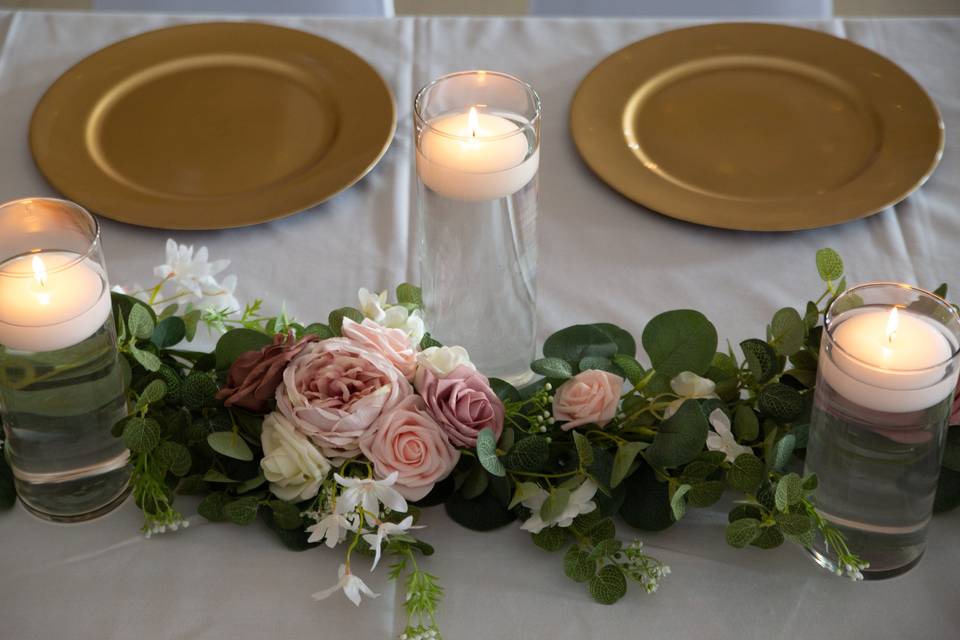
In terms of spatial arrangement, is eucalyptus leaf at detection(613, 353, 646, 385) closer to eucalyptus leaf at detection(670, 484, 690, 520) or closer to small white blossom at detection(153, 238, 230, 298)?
eucalyptus leaf at detection(670, 484, 690, 520)

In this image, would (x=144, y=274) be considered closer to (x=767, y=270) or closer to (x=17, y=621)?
(x=17, y=621)

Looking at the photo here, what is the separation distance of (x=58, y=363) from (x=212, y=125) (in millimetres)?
492

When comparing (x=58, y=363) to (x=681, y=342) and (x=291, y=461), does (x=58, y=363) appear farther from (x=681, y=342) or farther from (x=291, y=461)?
(x=681, y=342)

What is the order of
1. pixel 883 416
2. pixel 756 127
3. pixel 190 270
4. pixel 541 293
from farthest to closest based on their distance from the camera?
pixel 756 127 < pixel 541 293 < pixel 190 270 < pixel 883 416

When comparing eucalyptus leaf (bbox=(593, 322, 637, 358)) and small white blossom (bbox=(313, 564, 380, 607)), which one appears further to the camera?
eucalyptus leaf (bbox=(593, 322, 637, 358))

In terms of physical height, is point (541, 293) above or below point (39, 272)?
below

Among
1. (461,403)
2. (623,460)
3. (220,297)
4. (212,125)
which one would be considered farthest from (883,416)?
(212,125)

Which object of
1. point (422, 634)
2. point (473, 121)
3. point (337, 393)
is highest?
point (473, 121)

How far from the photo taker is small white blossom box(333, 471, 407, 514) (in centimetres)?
68

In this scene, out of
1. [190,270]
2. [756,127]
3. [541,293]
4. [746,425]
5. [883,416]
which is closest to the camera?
[883,416]

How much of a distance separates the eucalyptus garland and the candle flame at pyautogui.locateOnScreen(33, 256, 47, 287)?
11 cm

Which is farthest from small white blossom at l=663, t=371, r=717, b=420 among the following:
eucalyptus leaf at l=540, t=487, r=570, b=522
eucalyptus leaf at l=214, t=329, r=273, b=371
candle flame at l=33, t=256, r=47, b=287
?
candle flame at l=33, t=256, r=47, b=287

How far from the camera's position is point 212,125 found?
→ 1.14m

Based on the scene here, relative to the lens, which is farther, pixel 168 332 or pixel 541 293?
pixel 541 293
